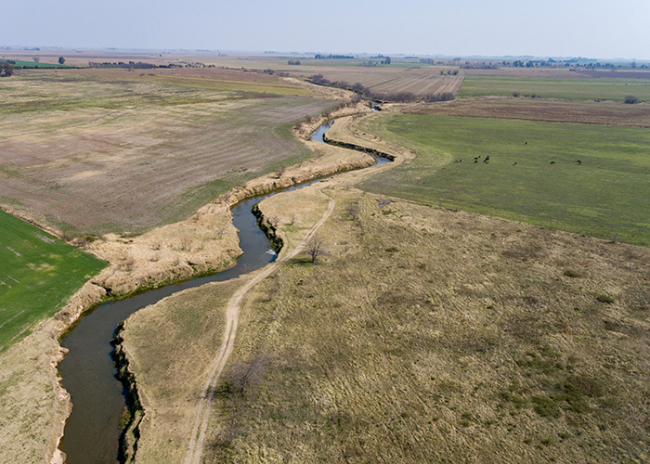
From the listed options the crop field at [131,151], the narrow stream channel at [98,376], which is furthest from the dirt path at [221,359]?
the crop field at [131,151]

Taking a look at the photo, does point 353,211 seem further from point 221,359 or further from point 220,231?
point 221,359

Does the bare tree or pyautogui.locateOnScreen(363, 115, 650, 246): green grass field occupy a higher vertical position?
pyautogui.locateOnScreen(363, 115, 650, 246): green grass field

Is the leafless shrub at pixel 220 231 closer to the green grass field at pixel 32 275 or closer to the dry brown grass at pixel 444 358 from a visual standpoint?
the dry brown grass at pixel 444 358

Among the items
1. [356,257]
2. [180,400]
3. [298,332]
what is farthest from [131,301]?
[356,257]

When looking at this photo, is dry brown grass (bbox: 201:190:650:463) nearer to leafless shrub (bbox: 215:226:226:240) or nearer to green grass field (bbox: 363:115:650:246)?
green grass field (bbox: 363:115:650:246)

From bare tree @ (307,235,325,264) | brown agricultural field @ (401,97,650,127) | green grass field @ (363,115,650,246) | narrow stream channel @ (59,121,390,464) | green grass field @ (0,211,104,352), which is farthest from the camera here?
brown agricultural field @ (401,97,650,127)

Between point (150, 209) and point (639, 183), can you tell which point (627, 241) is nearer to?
point (639, 183)

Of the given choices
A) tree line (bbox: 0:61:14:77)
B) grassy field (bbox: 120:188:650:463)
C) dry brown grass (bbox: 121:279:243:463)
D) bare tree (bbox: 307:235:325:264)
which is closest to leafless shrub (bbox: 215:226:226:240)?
dry brown grass (bbox: 121:279:243:463)
